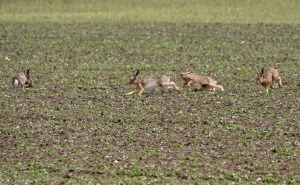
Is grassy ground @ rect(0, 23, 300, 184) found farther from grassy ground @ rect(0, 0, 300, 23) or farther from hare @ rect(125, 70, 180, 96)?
grassy ground @ rect(0, 0, 300, 23)

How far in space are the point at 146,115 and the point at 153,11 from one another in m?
22.8

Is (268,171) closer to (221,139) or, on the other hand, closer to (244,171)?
(244,171)

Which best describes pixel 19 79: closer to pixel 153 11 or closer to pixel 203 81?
pixel 203 81

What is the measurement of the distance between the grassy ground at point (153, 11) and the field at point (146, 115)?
692 centimetres

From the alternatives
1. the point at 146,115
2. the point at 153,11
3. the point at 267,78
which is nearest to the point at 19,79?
the point at 146,115

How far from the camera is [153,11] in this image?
3919 cm

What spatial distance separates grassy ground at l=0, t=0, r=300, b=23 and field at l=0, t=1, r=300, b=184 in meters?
6.92

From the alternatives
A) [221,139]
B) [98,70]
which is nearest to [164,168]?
[221,139]

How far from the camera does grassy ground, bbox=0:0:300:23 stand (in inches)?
1452

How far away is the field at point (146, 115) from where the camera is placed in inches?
504

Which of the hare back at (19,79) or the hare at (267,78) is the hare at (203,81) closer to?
the hare at (267,78)

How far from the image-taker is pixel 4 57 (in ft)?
85.1

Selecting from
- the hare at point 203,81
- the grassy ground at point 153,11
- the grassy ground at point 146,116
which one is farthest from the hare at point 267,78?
the grassy ground at point 153,11

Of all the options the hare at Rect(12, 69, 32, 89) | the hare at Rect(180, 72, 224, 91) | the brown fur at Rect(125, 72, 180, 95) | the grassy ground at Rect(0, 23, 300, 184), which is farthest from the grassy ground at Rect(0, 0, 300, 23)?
the brown fur at Rect(125, 72, 180, 95)
